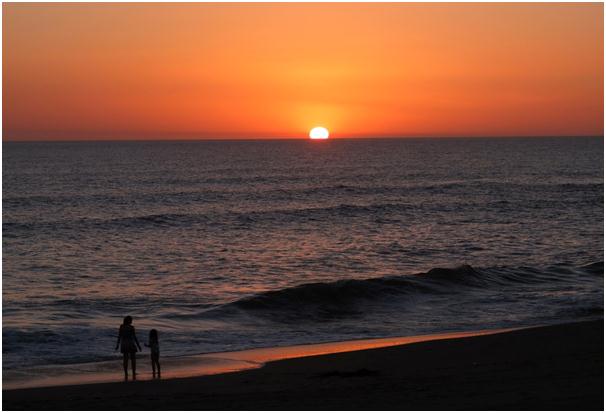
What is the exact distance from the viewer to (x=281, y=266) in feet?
120

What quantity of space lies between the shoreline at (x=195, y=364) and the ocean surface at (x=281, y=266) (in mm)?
704

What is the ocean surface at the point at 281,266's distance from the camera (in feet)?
80.0

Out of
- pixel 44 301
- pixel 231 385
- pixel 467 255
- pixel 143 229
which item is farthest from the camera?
pixel 143 229

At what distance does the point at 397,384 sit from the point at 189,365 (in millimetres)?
6050

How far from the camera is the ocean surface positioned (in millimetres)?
24375

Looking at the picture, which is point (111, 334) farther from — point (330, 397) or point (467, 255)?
point (467, 255)

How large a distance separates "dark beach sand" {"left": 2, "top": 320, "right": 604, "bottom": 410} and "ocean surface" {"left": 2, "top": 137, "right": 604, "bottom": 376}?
4031 mm

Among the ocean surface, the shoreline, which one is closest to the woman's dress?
the shoreline

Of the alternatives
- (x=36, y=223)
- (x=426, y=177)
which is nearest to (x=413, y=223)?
(x=36, y=223)

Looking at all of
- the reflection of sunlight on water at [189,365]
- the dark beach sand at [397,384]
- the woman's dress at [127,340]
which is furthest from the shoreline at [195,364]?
the dark beach sand at [397,384]

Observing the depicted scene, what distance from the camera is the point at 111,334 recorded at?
23016mm

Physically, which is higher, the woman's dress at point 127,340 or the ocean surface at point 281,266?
the woman's dress at point 127,340

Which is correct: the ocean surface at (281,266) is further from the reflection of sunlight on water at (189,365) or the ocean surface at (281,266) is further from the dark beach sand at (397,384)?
the dark beach sand at (397,384)

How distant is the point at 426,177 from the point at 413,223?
50.7 metres
